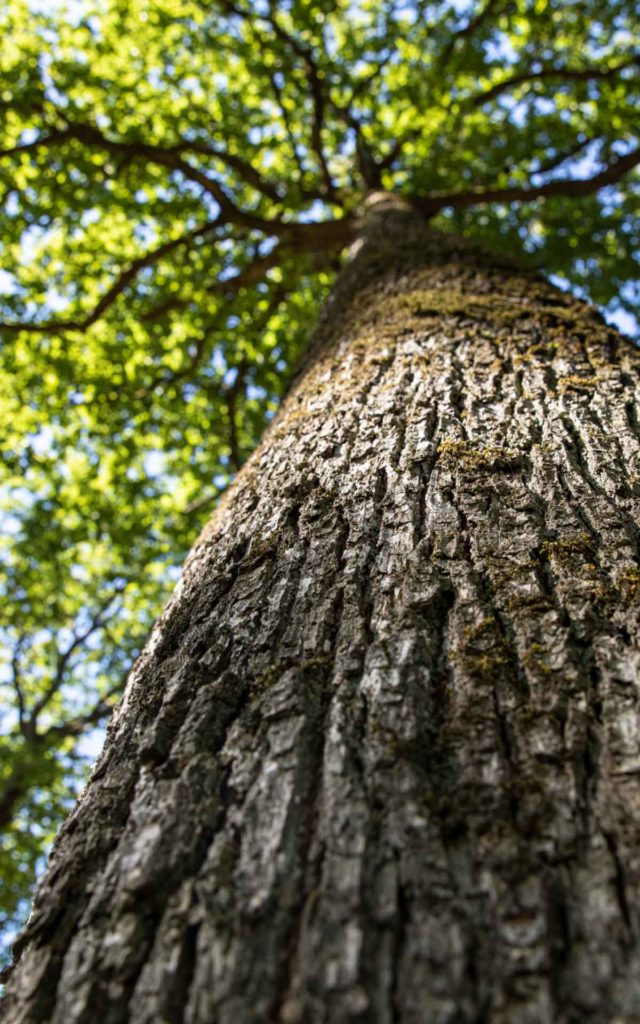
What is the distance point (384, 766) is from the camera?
4.25 ft

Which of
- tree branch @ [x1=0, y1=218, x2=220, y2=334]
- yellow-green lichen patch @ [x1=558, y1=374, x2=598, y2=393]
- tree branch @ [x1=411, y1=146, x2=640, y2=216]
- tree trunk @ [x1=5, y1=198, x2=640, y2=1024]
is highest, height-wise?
tree branch @ [x1=411, y1=146, x2=640, y2=216]

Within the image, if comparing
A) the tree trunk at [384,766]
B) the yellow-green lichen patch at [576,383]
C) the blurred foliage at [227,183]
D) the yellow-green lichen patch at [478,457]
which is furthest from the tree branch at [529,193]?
the yellow-green lichen patch at [478,457]

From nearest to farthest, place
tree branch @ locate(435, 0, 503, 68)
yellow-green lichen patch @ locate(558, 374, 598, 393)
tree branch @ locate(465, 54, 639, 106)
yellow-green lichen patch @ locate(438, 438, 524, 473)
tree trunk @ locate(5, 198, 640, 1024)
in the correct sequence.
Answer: tree trunk @ locate(5, 198, 640, 1024), yellow-green lichen patch @ locate(438, 438, 524, 473), yellow-green lichen patch @ locate(558, 374, 598, 393), tree branch @ locate(465, 54, 639, 106), tree branch @ locate(435, 0, 503, 68)

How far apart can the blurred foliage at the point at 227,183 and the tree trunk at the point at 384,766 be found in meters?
6.39

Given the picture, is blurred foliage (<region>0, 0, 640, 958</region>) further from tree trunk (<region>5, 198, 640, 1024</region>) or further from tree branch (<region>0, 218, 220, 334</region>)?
tree trunk (<region>5, 198, 640, 1024</region>)

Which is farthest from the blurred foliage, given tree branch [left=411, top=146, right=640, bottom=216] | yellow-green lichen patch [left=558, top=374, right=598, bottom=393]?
yellow-green lichen patch [left=558, top=374, right=598, bottom=393]

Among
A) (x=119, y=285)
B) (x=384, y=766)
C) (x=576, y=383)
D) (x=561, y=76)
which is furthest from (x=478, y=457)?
(x=561, y=76)

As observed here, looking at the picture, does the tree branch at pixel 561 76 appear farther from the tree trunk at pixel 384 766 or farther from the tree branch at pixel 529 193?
the tree trunk at pixel 384 766

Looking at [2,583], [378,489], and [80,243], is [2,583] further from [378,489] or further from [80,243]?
[378,489]

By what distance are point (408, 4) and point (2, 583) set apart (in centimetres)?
1160

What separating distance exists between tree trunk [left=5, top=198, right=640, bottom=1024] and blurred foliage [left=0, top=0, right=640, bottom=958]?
639 cm

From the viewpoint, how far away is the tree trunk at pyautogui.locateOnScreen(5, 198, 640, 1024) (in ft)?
3.31

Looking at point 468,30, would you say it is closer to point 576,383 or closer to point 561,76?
point 561,76

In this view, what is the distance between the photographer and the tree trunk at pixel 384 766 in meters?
1.01
